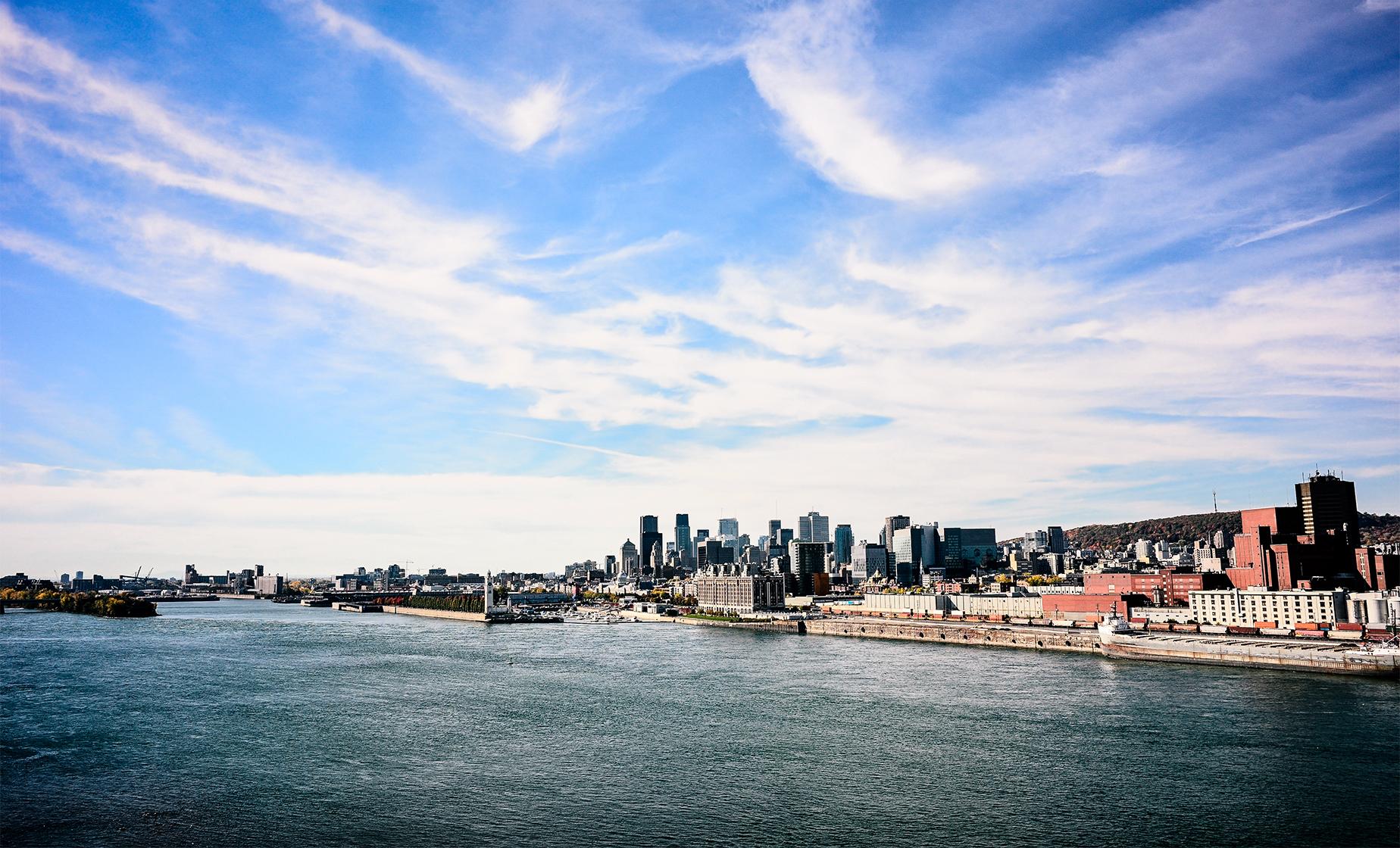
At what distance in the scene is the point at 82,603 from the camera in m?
154

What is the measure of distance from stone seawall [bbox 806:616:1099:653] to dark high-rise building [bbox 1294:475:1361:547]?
6159cm

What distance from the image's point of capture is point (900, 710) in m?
45.9

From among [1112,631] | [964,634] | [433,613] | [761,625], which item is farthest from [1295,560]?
[433,613]

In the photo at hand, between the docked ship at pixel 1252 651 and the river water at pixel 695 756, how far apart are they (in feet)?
9.91

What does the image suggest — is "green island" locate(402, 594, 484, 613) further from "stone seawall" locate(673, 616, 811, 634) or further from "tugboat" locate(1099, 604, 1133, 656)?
"tugboat" locate(1099, 604, 1133, 656)

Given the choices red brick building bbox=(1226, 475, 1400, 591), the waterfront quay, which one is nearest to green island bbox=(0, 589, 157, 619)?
the waterfront quay

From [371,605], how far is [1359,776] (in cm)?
19332

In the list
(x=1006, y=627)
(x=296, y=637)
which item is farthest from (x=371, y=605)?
(x=1006, y=627)

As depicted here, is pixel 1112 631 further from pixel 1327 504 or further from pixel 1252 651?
pixel 1327 504

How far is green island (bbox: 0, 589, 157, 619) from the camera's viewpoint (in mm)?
140363

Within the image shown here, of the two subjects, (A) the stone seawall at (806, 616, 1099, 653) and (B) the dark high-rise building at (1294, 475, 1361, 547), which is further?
(B) the dark high-rise building at (1294, 475, 1361, 547)

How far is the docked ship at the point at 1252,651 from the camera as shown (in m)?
57.4

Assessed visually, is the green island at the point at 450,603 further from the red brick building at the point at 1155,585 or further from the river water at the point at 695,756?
the red brick building at the point at 1155,585

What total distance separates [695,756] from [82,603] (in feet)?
532
